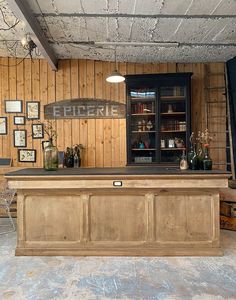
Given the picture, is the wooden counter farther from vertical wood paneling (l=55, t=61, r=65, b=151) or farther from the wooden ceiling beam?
vertical wood paneling (l=55, t=61, r=65, b=151)

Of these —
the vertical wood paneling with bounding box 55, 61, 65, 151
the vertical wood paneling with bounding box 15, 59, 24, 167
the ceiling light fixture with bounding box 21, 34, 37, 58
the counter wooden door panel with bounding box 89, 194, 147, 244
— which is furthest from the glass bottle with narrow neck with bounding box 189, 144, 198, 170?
the vertical wood paneling with bounding box 15, 59, 24, 167

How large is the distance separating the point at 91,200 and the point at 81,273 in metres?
Result: 0.76

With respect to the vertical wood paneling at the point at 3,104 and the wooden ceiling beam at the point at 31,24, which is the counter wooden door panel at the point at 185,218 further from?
the vertical wood paneling at the point at 3,104

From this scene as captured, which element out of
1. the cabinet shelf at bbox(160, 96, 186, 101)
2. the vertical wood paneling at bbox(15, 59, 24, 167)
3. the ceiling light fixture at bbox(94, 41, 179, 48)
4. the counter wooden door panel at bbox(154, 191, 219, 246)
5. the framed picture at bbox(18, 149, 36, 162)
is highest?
the ceiling light fixture at bbox(94, 41, 179, 48)

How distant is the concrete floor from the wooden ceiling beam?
8.77 feet

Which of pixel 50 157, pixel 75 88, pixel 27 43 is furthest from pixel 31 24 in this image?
pixel 75 88

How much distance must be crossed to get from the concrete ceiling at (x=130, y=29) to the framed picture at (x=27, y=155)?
1.73 meters

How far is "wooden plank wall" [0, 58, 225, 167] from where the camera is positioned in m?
5.03

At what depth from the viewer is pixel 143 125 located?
4.84 meters

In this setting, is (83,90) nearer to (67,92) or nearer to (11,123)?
(67,92)

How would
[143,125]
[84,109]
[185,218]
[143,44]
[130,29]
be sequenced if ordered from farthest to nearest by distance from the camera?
[84,109], [143,125], [143,44], [130,29], [185,218]

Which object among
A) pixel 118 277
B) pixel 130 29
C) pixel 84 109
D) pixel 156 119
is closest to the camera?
pixel 118 277

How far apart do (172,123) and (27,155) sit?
8.85ft

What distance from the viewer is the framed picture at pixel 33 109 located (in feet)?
16.6
